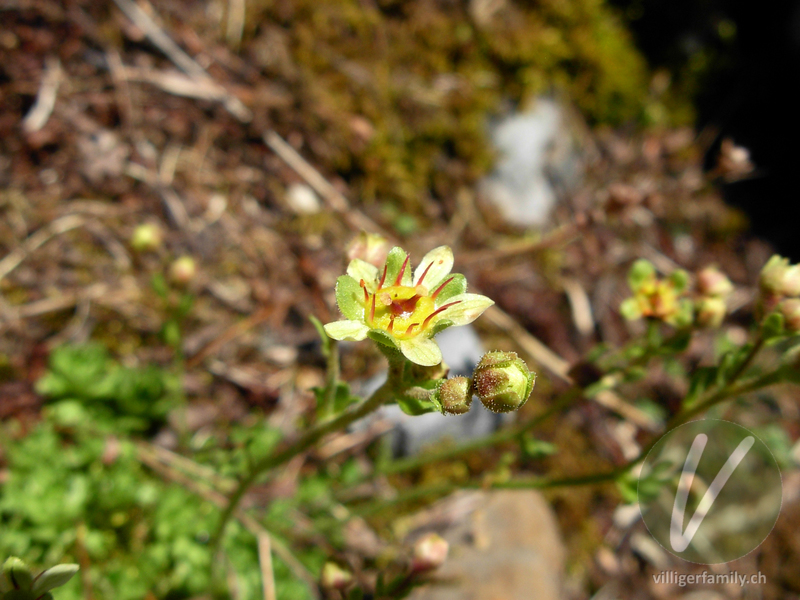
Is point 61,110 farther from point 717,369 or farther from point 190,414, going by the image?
point 717,369

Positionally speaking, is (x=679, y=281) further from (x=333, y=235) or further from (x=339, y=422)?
(x=333, y=235)

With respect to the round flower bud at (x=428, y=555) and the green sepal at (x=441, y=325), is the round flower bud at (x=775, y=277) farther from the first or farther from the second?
the round flower bud at (x=428, y=555)

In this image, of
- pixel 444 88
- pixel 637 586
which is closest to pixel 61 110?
pixel 444 88

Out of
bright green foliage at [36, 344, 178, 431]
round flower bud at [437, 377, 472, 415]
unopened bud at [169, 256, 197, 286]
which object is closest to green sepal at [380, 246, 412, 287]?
round flower bud at [437, 377, 472, 415]

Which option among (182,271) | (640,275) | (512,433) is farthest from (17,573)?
(640,275)

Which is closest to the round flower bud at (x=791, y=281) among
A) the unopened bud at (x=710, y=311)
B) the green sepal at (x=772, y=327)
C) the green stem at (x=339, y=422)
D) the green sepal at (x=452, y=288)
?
the green sepal at (x=772, y=327)

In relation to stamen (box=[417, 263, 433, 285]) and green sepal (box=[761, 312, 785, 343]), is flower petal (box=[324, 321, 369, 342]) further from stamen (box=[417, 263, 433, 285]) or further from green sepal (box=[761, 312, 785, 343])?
green sepal (box=[761, 312, 785, 343])

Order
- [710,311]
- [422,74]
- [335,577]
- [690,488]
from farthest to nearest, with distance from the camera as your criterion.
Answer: [422,74] → [690,488] → [710,311] → [335,577]
